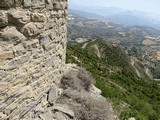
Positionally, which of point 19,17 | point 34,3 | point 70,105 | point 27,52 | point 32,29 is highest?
point 34,3

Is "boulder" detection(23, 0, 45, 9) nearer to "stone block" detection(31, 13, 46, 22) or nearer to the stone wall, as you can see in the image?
the stone wall

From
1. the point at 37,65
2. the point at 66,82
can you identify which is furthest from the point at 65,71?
the point at 37,65

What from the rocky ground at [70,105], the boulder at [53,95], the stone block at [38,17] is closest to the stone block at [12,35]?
the stone block at [38,17]

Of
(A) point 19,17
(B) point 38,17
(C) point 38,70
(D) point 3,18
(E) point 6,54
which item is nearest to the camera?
(D) point 3,18

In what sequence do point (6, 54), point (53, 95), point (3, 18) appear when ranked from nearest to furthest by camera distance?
point (3, 18), point (6, 54), point (53, 95)

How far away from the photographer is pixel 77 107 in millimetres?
9992

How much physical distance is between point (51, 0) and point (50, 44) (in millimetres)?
1419

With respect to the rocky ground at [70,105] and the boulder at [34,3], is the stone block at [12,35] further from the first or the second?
the rocky ground at [70,105]

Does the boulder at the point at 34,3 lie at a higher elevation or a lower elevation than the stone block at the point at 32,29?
higher

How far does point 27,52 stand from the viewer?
298 inches

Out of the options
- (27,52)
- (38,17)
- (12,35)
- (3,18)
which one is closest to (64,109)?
(27,52)

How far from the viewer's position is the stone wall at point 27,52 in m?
6.72

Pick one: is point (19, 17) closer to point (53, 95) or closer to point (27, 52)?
point (27, 52)

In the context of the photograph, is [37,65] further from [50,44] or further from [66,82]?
[66,82]
